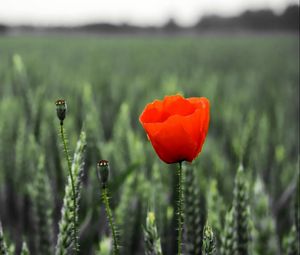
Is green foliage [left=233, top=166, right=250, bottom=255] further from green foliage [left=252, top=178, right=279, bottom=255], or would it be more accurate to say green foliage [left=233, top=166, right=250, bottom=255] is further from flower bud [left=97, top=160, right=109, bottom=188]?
flower bud [left=97, top=160, right=109, bottom=188]

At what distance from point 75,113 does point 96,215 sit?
0.77 metres

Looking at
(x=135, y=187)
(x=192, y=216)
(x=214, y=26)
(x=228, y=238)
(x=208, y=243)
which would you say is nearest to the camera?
(x=208, y=243)

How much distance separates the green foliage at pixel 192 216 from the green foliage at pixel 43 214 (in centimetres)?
15

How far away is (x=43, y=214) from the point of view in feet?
1.75

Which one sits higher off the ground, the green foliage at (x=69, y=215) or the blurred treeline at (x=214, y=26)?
the blurred treeline at (x=214, y=26)

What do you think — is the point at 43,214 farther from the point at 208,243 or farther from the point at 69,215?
the point at 208,243

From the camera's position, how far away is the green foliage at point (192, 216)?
0.49m

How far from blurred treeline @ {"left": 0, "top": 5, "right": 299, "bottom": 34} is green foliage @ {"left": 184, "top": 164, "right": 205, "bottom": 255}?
78.3ft

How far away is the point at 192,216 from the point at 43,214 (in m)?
0.17

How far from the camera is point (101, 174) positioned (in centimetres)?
31

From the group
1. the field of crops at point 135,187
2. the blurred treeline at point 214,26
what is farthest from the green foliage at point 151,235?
the blurred treeline at point 214,26

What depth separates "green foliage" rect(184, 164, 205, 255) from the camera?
0.49m

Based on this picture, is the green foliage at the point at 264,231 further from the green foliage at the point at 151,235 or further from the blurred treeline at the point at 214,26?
the blurred treeline at the point at 214,26

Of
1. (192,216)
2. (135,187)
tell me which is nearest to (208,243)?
(192,216)
